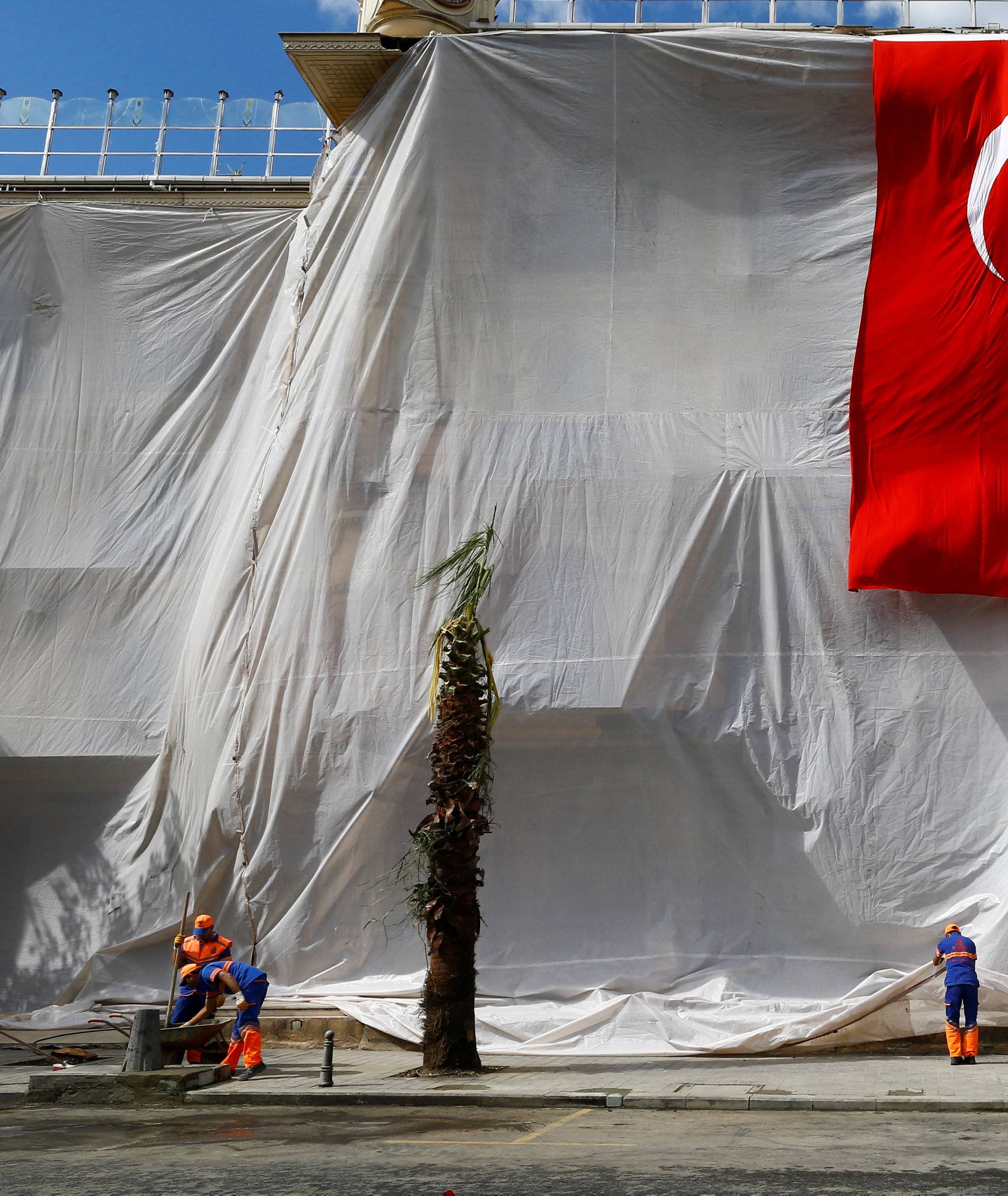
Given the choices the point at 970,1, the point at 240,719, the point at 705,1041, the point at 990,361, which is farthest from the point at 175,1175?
the point at 970,1

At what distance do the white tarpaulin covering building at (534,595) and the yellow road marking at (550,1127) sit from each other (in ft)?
9.94

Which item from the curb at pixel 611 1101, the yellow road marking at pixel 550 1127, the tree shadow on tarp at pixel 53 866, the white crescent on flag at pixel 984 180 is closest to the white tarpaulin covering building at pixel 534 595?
the tree shadow on tarp at pixel 53 866

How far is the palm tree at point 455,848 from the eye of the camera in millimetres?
9648

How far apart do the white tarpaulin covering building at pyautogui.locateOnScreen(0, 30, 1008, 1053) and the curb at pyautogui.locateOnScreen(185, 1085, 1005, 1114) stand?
99.1 inches

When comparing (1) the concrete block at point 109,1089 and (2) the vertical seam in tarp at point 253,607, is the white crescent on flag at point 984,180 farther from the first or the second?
(1) the concrete block at point 109,1089

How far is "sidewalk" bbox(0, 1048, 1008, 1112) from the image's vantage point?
818 centimetres

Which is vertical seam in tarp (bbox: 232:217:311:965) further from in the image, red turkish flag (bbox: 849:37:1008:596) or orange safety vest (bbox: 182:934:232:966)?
red turkish flag (bbox: 849:37:1008:596)

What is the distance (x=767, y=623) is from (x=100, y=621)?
7.16 metres

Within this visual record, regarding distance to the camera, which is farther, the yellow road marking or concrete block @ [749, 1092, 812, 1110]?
concrete block @ [749, 1092, 812, 1110]

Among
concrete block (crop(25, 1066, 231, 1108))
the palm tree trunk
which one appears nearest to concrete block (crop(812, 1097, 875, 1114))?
the palm tree trunk

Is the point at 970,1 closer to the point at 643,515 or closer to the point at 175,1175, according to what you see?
the point at 643,515

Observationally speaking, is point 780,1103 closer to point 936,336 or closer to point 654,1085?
point 654,1085

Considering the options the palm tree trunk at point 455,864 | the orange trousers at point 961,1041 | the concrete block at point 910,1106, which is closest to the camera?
the concrete block at point 910,1106

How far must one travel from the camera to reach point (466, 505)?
12789 millimetres
